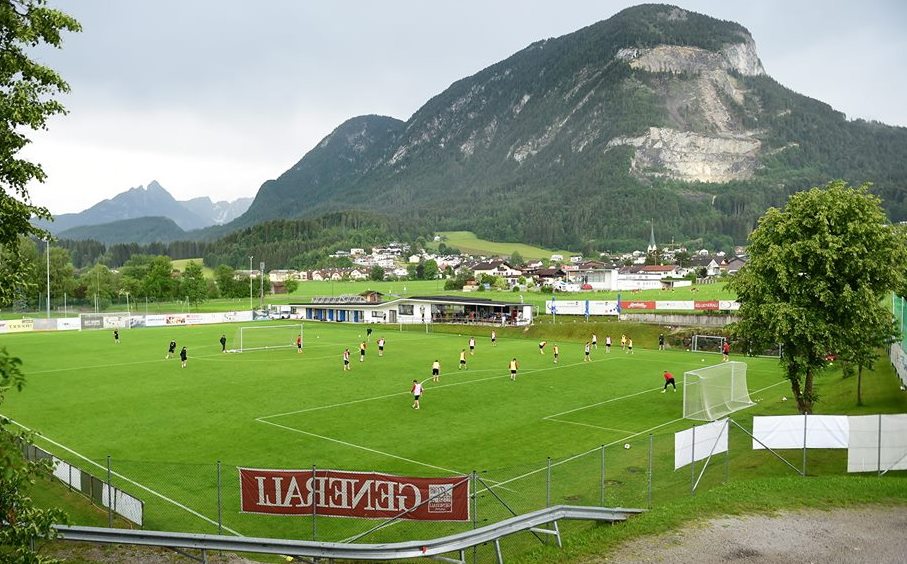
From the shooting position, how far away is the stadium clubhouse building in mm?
84875

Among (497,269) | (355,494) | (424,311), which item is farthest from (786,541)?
(497,269)

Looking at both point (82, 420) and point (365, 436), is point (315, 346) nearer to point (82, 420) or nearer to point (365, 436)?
point (82, 420)

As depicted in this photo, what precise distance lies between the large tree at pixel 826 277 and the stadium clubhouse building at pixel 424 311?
185ft

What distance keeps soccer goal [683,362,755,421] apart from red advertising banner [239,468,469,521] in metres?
18.5

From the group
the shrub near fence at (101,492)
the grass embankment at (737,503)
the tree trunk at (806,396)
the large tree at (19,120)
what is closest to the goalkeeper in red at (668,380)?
the tree trunk at (806,396)

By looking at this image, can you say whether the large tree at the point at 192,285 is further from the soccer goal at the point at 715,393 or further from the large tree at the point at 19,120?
the large tree at the point at 19,120

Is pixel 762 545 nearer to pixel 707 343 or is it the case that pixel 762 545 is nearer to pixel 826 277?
pixel 826 277

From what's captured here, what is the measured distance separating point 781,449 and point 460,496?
42.3ft

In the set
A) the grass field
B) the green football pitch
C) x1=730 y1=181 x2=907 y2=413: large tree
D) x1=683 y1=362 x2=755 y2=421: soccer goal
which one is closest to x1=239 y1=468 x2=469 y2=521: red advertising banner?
the green football pitch

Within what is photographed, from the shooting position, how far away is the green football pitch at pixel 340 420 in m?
19.5

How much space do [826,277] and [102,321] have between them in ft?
286

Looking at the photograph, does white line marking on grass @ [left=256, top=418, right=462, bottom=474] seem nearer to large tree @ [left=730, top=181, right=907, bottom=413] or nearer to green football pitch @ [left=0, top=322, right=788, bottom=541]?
green football pitch @ [left=0, top=322, right=788, bottom=541]

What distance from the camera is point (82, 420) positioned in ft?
98.0

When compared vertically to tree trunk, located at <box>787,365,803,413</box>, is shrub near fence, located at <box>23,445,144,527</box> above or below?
below
